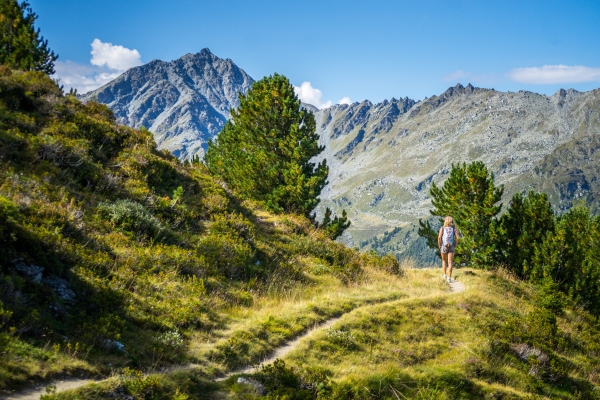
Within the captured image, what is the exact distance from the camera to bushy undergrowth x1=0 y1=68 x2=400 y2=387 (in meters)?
7.04

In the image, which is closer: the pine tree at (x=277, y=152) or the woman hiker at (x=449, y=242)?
the woman hiker at (x=449, y=242)

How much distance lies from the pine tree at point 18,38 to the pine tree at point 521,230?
35972mm

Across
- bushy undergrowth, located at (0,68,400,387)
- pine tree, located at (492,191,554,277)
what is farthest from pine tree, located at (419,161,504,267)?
bushy undergrowth, located at (0,68,400,387)

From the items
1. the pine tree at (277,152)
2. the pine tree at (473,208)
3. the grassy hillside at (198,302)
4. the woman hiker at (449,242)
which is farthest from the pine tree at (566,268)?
the pine tree at (277,152)

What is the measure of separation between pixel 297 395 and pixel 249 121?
24826 mm

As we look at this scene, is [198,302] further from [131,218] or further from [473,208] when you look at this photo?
[473,208]

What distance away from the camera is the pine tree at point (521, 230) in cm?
2080

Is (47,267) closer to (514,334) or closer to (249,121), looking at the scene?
(514,334)

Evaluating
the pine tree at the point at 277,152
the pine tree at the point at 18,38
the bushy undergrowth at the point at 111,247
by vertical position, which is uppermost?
the pine tree at the point at 18,38

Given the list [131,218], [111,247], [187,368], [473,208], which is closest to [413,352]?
[187,368]

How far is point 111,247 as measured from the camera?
11.1 metres

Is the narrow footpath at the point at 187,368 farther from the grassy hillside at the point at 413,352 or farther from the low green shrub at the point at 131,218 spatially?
the low green shrub at the point at 131,218

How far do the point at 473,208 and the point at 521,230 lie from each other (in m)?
3.01

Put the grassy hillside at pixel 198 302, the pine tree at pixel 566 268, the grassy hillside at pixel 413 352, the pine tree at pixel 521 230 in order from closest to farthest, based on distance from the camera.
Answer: the grassy hillside at pixel 198 302, the grassy hillside at pixel 413 352, the pine tree at pixel 566 268, the pine tree at pixel 521 230
